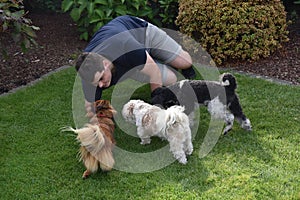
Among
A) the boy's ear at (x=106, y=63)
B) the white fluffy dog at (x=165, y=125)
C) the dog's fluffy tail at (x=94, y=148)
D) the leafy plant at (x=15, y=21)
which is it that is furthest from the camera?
the leafy plant at (x=15, y=21)

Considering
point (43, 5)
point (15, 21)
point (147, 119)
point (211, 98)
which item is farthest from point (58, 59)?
point (211, 98)

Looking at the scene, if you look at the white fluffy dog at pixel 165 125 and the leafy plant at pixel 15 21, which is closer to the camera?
the white fluffy dog at pixel 165 125

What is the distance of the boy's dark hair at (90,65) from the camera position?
11.6ft

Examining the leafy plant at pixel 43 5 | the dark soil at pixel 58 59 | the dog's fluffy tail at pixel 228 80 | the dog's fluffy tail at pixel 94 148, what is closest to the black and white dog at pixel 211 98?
the dog's fluffy tail at pixel 228 80

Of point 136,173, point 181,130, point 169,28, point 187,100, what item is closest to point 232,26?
point 169,28

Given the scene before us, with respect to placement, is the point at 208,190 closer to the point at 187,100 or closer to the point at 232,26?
the point at 187,100

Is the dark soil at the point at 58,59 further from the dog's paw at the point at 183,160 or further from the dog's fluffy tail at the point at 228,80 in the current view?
the dog's paw at the point at 183,160

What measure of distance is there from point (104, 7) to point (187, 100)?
264 centimetres

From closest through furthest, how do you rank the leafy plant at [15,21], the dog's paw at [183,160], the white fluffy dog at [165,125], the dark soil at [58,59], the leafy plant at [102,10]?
the white fluffy dog at [165,125] → the dog's paw at [183,160] → the leafy plant at [15,21] → the dark soil at [58,59] → the leafy plant at [102,10]

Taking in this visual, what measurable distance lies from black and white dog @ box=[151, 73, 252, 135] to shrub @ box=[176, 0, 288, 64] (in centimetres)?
164

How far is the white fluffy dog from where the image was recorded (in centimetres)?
338

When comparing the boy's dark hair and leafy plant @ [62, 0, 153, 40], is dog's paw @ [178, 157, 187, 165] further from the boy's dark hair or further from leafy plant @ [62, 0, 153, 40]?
leafy plant @ [62, 0, 153, 40]

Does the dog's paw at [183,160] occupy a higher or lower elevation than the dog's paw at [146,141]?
higher

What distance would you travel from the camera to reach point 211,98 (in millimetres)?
3734
